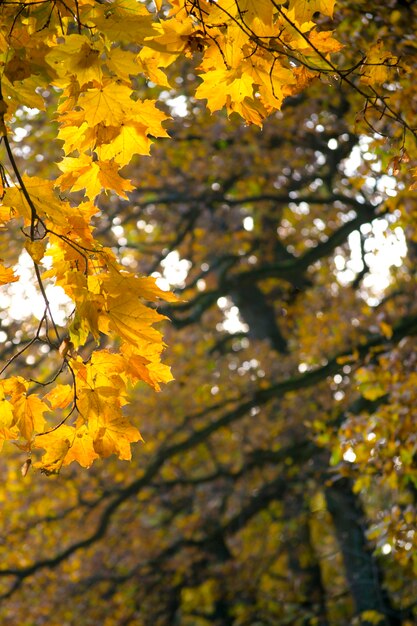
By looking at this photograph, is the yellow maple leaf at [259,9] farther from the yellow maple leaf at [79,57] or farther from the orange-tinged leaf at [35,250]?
the orange-tinged leaf at [35,250]

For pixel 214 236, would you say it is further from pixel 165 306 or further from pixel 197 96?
pixel 197 96

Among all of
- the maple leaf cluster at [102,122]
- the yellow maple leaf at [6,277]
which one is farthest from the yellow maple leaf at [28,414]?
the yellow maple leaf at [6,277]

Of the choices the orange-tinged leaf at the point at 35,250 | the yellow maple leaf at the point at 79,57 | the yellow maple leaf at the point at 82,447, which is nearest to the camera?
the yellow maple leaf at the point at 79,57

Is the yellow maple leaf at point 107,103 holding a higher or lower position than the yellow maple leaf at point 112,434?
higher

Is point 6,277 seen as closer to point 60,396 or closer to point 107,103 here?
point 60,396

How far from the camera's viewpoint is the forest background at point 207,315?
2051mm

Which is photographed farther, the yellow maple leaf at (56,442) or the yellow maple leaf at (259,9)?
the yellow maple leaf at (56,442)

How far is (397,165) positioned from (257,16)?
73 centimetres

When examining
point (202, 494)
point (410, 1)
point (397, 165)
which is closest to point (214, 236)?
point (202, 494)

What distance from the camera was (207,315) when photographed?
13.5 meters

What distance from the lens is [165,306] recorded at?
7.93 m

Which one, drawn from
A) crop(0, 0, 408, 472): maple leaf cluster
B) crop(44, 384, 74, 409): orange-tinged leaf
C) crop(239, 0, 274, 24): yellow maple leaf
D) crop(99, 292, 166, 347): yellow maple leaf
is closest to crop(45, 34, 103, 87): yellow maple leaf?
crop(0, 0, 408, 472): maple leaf cluster

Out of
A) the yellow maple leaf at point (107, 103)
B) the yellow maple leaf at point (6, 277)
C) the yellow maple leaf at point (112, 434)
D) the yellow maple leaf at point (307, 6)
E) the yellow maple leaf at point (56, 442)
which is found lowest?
the yellow maple leaf at point (112, 434)

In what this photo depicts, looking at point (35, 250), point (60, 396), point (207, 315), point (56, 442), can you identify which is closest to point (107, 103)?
→ point (35, 250)
